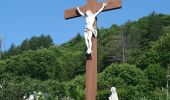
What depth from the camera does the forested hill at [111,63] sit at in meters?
43.4

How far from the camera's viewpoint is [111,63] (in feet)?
213

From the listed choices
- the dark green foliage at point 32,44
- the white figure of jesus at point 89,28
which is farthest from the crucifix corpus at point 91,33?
the dark green foliage at point 32,44

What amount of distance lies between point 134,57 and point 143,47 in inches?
334

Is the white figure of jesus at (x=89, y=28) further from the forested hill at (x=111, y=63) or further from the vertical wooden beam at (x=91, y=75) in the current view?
the forested hill at (x=111, y=63)

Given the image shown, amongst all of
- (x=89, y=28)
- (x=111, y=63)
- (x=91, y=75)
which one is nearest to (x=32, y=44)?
(x=111, y=63)

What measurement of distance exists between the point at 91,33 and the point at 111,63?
54720mm

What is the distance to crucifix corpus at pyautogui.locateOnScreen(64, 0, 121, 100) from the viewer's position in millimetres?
10180

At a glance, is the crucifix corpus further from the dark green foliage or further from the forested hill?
the dark green foliage

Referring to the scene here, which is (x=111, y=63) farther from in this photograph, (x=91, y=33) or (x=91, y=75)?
(x=91, y=75)

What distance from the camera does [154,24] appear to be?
7500 centimetres

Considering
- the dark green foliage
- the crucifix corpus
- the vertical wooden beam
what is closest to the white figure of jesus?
the crucifix corpus

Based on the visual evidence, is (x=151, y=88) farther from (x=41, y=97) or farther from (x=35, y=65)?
(x=41, y=97)

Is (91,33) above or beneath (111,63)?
above

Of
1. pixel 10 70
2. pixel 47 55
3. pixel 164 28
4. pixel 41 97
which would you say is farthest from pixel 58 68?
pixel 41 97
